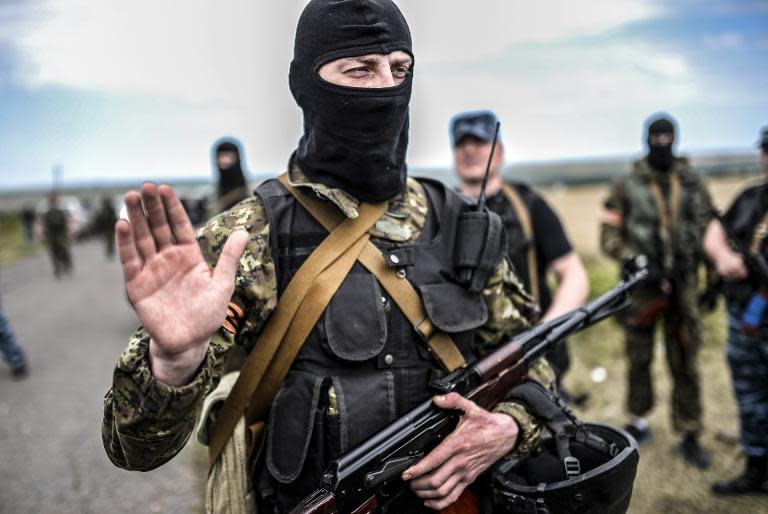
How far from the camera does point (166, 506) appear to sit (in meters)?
3.83

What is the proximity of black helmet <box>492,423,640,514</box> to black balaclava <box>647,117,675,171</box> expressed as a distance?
10.5 feet

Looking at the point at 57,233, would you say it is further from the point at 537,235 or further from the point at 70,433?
the point at 537,235

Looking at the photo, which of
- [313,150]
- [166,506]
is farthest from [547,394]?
[166,506]

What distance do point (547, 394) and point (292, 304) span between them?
3.00 ft

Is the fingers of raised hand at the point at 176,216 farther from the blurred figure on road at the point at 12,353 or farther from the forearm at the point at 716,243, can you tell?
the blurred figure on road at the point at 12,353

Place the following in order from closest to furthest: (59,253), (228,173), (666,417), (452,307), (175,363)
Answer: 1. (175,363)
2. (452,307)
3. (666,417)
4. (228,173)
5. (59,253)

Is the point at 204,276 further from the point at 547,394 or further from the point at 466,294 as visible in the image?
the point at 547,394

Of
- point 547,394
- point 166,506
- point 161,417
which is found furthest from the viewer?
point 166,506

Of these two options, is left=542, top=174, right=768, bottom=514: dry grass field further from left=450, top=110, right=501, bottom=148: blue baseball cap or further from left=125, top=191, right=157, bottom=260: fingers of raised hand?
left=125, top=191, right=157, bottom=260: fingers of raised hand

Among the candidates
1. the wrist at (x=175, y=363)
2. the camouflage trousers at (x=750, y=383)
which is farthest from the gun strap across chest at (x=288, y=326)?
the camouflage trousers at (x=750, y=383)

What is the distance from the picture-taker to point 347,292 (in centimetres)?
171

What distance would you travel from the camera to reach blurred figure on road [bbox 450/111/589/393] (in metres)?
3.47

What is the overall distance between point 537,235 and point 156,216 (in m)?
2.74

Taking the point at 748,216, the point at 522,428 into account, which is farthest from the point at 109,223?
the point at 522,428
